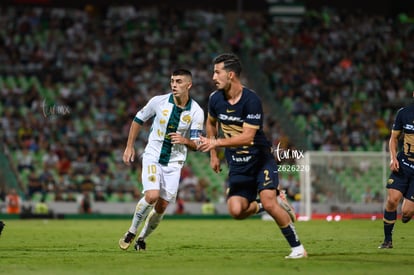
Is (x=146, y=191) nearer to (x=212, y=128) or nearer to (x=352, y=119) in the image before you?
(x=212, y=128)

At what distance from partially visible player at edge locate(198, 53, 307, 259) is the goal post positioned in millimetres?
18248

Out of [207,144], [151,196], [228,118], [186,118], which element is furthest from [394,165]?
[207,144]

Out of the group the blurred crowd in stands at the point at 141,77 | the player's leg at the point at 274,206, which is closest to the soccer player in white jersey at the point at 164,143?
the player's leg at the point at 274,206

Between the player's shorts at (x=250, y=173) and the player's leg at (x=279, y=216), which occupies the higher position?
the player's shorts at (x=250, y=173)

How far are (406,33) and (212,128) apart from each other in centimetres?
3518

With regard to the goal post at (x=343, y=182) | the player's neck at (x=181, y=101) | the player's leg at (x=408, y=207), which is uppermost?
the player's neck at (x=181, y=101)

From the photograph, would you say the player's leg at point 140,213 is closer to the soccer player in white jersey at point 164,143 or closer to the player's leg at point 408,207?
the soccer player in white jersey at point 164,143

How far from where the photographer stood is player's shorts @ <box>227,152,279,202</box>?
12.3 metres

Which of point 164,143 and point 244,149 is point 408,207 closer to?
point 244,149

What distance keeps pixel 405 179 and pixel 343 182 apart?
52.3ft

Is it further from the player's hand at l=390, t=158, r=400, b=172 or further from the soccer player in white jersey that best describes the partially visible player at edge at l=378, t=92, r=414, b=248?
the soccer player in white jersey

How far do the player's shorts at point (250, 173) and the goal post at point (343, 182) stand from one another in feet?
59.8

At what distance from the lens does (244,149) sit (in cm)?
1243

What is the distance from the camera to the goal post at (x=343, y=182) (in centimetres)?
3089
